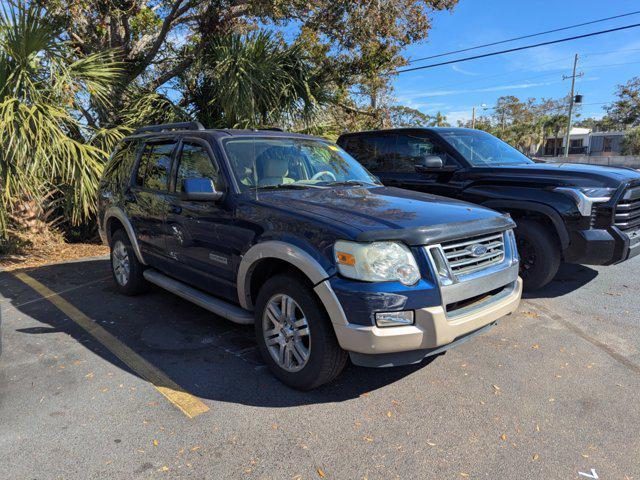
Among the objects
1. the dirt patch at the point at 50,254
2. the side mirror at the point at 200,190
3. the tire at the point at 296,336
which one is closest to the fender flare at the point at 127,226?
the side mirror at the point at 200,190

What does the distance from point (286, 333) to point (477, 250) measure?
1.44 meters

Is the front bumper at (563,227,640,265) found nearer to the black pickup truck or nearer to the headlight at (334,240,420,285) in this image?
the black pickup truck

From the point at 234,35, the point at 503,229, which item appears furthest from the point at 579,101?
the point at 503,229

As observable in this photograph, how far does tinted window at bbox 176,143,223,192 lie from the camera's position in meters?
4.00

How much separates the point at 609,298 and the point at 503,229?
2.77 metres

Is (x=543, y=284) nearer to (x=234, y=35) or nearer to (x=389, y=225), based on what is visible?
(x=389, y=225)

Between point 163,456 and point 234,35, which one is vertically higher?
point 234,35

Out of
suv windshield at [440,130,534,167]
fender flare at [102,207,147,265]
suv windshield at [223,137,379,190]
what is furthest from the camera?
suv windshield at [440,130,534,167]

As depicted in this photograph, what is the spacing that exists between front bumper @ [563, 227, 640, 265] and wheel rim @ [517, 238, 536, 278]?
1.30 feet

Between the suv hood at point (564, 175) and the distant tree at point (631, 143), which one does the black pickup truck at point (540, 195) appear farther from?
the distant tree at point (631, 143)

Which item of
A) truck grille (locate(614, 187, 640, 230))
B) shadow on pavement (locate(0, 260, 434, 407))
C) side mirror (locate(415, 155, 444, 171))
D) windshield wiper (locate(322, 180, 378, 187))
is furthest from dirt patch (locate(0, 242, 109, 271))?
truck grille (locate(614, 187, 640, 230))

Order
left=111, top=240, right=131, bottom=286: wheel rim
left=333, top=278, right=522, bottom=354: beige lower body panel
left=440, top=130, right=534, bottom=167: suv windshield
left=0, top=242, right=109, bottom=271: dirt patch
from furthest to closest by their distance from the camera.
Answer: left=0, top=242, right=109, bottom=271: dirt patch < left=440, top=130, right=534, bottom=167: suv windshield < left=111, top=240, right=131, bottom=286: wheel rim < left=333, top=278, right=522, bottom=354: beige lower body panel

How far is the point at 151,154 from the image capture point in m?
5.04

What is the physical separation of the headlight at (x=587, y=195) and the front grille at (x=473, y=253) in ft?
6.55
